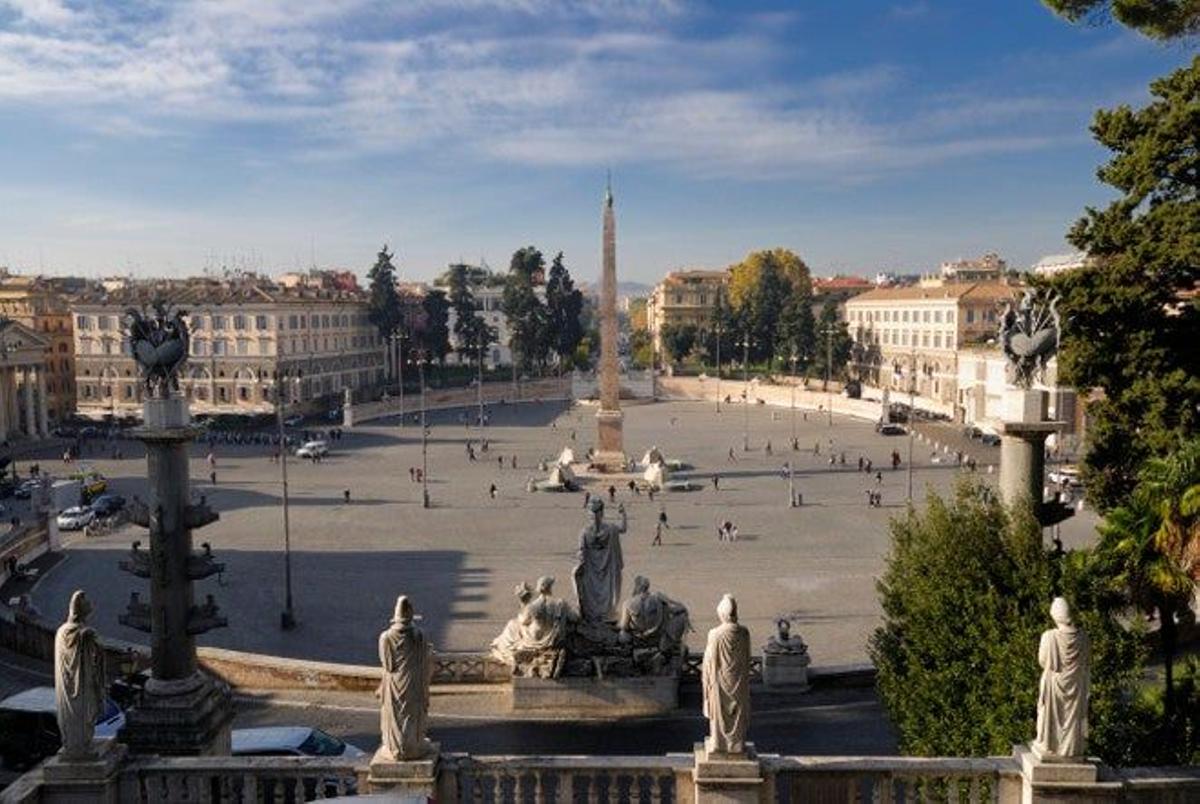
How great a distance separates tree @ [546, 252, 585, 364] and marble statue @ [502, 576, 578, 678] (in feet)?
275

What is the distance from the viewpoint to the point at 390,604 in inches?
1061

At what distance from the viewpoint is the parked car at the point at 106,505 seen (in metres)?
39.4

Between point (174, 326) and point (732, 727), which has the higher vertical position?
point (174, 326)

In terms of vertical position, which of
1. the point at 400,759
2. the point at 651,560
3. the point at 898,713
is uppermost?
the point at 400,759

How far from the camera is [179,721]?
12039mm

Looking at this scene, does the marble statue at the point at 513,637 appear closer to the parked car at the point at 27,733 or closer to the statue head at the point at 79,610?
the parked car at the point at 27,733

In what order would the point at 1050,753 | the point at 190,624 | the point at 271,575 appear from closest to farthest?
the point at 1050,753 < the point at 190,624 < the point at 271,575

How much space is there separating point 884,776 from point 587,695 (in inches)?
324

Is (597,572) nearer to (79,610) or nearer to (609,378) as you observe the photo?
(79,610)

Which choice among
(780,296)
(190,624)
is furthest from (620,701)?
(780,296)

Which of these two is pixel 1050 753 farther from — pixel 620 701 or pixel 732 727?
pixel 620 701

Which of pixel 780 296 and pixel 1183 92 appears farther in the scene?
pixel 780 296

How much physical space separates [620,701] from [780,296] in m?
96.6

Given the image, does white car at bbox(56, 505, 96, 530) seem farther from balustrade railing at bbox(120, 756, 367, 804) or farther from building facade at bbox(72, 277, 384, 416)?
building facade at bbox(72, 277, 384, 416)
